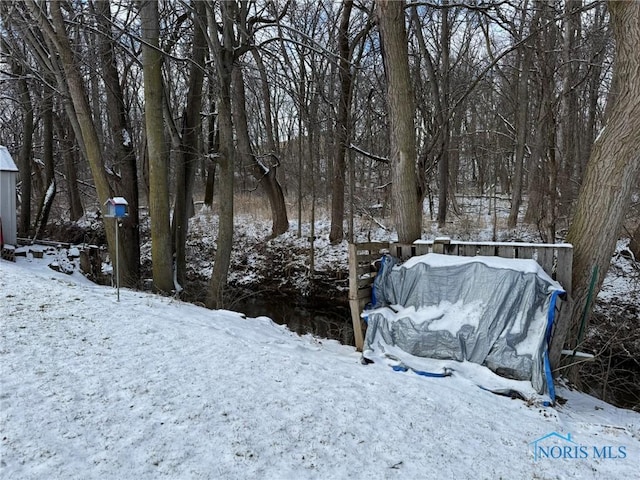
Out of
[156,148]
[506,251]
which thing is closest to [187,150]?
[156,148]

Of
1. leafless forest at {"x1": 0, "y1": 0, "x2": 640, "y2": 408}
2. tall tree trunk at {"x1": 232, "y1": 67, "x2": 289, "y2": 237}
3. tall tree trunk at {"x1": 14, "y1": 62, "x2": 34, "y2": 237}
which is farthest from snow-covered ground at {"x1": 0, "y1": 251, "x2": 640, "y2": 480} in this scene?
tall tree trunk at {"x1": 14, "y1": 62, "x2": 34, "y2": 237}

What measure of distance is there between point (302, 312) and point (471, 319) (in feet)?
23.1

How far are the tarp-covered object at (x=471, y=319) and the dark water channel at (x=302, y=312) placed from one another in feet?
12.7

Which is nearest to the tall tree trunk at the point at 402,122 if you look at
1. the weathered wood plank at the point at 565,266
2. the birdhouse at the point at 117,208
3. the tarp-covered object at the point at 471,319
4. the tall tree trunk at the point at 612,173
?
the tarp-covered object at the point at 471,319

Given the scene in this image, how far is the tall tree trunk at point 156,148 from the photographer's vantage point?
26.8 ft

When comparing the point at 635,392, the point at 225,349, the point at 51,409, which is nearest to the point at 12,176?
the point at 225,349

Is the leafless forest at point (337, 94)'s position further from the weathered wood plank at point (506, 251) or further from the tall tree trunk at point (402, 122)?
the weathered wood plank at point (506, 251)

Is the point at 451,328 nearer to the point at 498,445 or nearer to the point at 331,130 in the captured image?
the point at 498,445

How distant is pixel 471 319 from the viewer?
15.2ft

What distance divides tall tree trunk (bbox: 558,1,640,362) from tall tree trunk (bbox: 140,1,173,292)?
22.8ft

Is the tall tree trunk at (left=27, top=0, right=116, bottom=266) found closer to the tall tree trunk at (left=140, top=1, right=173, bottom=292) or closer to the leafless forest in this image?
the leafless forest

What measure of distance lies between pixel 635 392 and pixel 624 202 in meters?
3.56

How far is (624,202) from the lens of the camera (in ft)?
16.8

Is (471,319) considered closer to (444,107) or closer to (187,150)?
(444,107)
